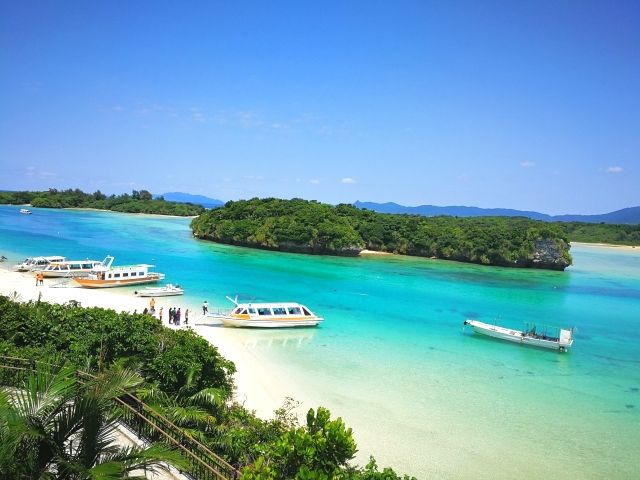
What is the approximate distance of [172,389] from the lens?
14.1 meters

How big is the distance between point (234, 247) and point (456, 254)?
3815 cm

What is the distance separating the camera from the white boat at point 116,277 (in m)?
36.5

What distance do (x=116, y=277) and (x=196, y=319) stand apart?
1313 centimetres

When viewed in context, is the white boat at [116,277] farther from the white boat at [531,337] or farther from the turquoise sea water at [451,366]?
the white boat at [531,337]

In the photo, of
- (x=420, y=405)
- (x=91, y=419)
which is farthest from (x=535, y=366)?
(x=91, y=419)

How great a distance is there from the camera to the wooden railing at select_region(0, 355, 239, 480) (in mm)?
9070

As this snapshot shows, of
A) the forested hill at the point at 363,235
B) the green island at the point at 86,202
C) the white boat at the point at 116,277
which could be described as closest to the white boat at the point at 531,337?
the white boat at the point at 116,277

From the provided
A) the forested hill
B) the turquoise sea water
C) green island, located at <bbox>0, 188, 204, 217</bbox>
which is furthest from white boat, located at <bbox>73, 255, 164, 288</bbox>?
green island, located at <bbox>0, 188, 204, 217</bbox>

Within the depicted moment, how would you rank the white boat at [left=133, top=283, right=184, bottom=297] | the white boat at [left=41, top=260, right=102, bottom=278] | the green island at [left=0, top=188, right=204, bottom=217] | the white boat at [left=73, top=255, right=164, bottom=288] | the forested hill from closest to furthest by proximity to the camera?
1. the white boat at [left=133, top=283, right=184, bottom=297]
2. the white boat at [left=73, top=255, right=164, bottom=288]
3. the white boat at [left=41, top=260, right=102, bottom=278]
4. the forested hill
5. the green island at [left=0, top=188, right=204, bottom=217]

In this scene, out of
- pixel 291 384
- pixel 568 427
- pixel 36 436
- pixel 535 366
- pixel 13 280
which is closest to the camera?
pixel 36 436

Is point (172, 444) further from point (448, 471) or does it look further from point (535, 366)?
point (535, 366)

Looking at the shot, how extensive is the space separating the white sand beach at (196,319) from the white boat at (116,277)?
0.71 m

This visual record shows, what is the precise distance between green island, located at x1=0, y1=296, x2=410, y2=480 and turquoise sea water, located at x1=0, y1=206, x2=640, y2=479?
169 inches

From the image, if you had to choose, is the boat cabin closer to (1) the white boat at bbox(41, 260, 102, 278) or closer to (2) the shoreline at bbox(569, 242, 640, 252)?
(1) the white boat at bbox(41, 260, 102, 278)
